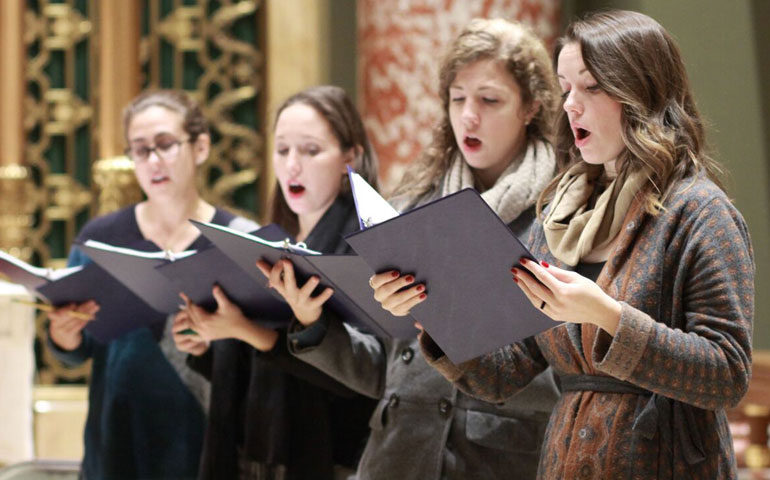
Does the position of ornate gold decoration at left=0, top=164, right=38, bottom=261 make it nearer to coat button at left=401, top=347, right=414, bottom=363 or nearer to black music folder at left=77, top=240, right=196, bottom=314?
black music folder at left=77, top=240, right=196, bottom=314

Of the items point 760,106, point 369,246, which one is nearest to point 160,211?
point 369,246

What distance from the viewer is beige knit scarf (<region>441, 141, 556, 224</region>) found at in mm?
2213

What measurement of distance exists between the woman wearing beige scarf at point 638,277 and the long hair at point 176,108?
5.07 feet

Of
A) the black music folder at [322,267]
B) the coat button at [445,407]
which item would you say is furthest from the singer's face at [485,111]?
the coat button at [445,407]

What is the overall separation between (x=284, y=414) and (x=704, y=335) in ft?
4.12

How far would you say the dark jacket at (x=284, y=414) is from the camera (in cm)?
257

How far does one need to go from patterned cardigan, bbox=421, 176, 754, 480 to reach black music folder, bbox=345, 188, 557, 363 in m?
0.13

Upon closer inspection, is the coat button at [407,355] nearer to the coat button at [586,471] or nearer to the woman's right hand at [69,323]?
the coat button at [586,471]

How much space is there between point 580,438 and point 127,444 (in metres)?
1.62

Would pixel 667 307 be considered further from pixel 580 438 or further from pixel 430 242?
pixel 430 242

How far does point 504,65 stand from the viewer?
2.33 metres

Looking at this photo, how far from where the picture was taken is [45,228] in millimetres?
5375

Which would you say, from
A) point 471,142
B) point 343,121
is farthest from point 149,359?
point 471,142

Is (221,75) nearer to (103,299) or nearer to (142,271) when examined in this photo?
(103,299)
